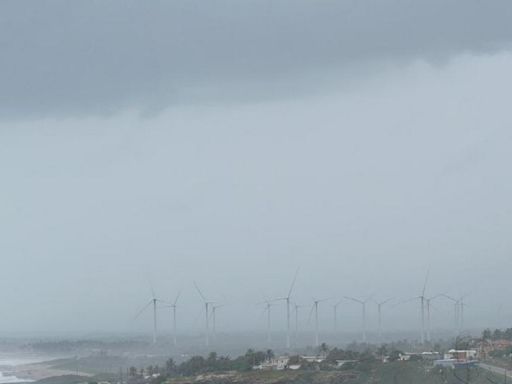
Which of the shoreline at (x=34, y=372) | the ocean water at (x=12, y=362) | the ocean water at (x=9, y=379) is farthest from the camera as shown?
the shoreline at (x=34, y=372)

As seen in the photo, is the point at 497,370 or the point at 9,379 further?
the point at 497,370

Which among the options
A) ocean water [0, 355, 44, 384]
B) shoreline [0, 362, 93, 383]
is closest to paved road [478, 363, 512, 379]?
shoreline [0, 362, 93, 383]

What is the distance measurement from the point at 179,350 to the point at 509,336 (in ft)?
135

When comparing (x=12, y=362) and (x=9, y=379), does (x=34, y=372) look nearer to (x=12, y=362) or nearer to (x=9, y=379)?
(x=9, y=379)

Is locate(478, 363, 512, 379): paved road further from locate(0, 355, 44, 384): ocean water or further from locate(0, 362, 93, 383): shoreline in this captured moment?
locate(0, 355, 44, 384): ocean water

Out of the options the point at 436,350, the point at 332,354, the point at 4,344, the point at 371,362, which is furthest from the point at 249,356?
the point at 4,344

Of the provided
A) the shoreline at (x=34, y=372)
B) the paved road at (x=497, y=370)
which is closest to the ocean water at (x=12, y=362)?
the shoreline at (x=34, y=372)

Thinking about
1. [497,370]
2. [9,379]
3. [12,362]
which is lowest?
[497,370]

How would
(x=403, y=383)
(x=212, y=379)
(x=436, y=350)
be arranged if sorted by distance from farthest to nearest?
(x=436, y=350) → (x=212, y=379) → (x=403, y=383)

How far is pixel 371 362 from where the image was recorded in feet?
367

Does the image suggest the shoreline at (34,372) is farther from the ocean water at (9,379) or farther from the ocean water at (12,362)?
the ocean water at (12,362)

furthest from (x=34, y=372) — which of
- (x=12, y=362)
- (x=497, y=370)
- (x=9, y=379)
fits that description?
(x=497, y=370)

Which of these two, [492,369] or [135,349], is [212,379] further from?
[135,349]

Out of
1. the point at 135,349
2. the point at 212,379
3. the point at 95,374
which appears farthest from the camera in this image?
the point at 135,349
